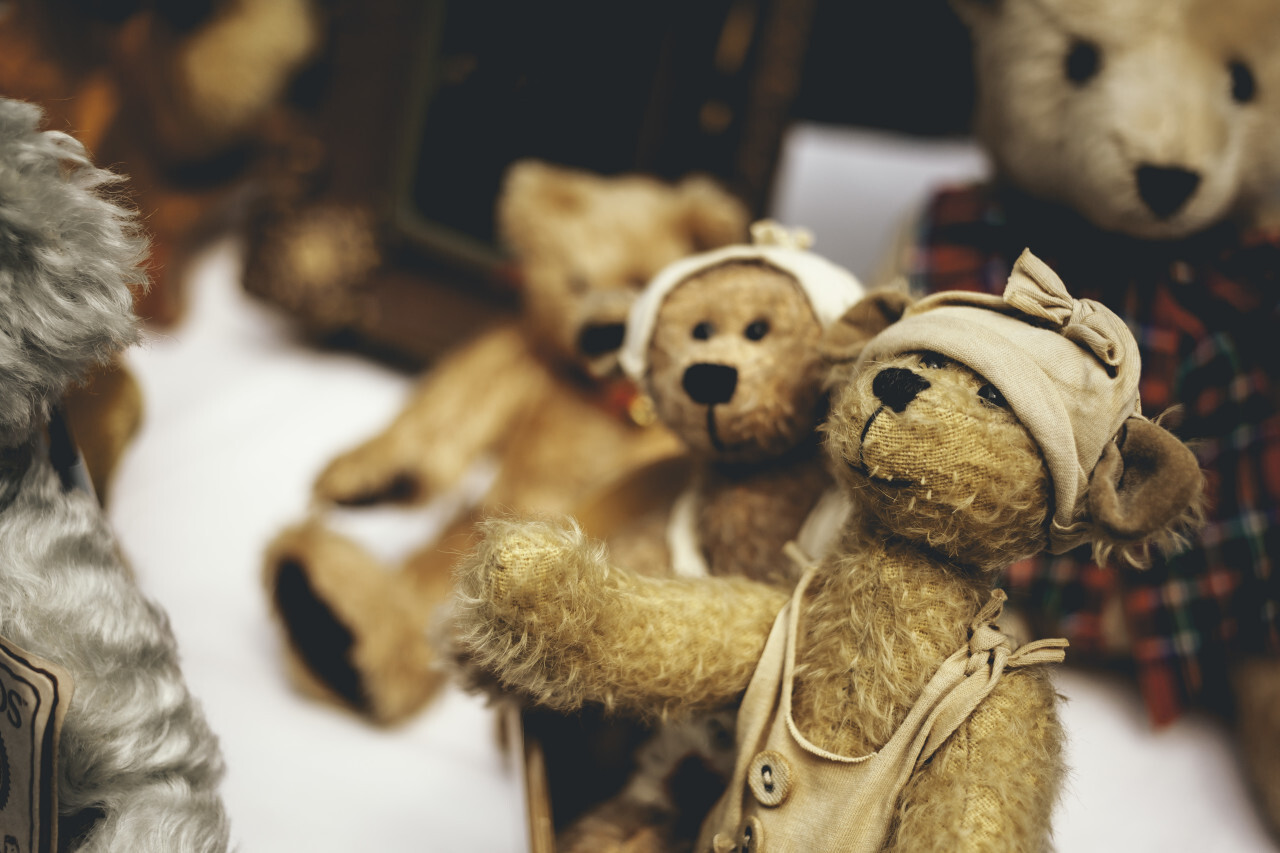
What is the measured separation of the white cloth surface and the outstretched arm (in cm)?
17

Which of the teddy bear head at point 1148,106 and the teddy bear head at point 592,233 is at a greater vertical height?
the teddy bear head at point 1148,106

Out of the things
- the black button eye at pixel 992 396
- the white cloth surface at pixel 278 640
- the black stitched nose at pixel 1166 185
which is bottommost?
the white cloth surface at pixel 278 640

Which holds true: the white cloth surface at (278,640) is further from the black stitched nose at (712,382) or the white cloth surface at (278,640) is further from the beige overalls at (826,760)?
the black stitched nose at (712,382)

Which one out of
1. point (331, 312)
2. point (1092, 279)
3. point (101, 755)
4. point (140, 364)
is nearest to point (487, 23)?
point (331, 312)

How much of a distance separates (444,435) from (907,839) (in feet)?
1.92

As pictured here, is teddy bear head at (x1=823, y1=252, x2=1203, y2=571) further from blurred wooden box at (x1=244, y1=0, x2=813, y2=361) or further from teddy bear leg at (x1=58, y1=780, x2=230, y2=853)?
blurred wooden box at (x1=244, y1=0, x2=813, y2=361)

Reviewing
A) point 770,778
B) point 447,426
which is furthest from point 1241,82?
point 447,426

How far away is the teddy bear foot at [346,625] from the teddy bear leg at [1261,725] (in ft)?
2.04

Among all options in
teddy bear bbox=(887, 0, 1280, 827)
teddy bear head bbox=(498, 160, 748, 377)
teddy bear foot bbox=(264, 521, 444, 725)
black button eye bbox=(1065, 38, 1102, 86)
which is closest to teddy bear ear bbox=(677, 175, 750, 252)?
teddy bear head bbox=(498, 160, 748, 377)

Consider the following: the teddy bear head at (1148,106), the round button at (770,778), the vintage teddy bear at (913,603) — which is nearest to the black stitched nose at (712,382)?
the vintage teddy bear at (913,603)

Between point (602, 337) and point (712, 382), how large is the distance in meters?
0.13

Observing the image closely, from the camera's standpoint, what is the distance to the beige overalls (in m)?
0.43

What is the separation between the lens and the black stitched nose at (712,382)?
21.9 inches

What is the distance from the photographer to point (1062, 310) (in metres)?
0.43
